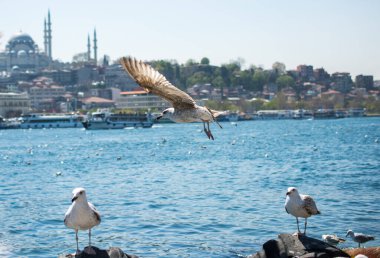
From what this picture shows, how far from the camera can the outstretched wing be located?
6.50 m

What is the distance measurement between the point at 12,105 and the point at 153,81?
109 m

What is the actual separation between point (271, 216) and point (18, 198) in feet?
22.2

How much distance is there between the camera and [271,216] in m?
11.5

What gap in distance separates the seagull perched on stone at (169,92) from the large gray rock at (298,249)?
129cm

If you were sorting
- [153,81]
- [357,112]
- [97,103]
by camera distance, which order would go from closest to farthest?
[153,81] → [357,112] → [97,103]

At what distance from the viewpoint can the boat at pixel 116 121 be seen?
75.5 metres

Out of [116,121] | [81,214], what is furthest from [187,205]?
[116,121]

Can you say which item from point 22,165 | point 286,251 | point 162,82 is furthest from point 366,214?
point 22,165

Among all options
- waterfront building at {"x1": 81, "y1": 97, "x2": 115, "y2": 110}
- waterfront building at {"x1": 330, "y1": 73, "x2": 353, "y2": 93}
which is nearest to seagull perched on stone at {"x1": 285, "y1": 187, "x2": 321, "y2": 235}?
waterfront building at {"x1": 81, "y1": 97, "x2": 115, "y2": 110}

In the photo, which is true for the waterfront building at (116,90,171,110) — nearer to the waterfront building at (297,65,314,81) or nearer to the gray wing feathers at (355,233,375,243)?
the waterfront building at (297,65,314,81)

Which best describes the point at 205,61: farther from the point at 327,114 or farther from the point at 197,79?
the point at 327,114

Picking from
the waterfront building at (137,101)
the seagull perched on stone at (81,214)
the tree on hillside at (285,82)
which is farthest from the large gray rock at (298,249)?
the tree on hillside at (285,82)

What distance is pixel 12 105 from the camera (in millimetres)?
112250

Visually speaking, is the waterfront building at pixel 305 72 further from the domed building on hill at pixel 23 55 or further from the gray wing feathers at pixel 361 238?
the gray wing feathers at pixel 361 238
